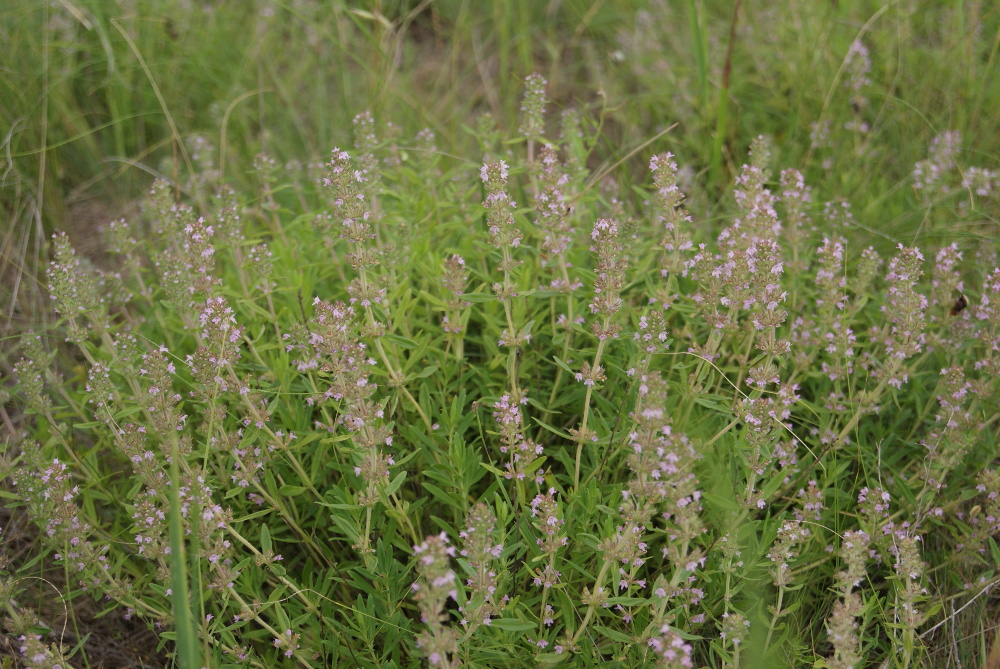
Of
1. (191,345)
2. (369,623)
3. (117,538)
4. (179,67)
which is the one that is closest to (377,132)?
(179,67)

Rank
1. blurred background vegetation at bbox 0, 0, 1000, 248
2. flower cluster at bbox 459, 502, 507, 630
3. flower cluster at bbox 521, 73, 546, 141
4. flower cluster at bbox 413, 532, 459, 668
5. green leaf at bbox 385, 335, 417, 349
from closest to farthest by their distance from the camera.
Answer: flower cluster at bbox 413, 532, 459, 668
flower cluster at bbox 459, 502, 507, 630
green leaf at bbox 385, 335, 417, 349
flower cluster at bbox 521, 73, 546, 141
blurred background vegetation at bbox 0, 0, 1000, 248

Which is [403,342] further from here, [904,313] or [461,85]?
[461,85]

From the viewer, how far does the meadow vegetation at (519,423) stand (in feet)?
9.20

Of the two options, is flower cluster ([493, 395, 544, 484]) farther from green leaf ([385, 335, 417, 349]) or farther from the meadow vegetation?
green leaf ([385, 335, 417, 349])

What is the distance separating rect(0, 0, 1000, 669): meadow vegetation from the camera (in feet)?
9.20

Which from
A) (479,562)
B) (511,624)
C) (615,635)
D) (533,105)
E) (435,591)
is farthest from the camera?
(533,105)

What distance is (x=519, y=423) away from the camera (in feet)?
10.2

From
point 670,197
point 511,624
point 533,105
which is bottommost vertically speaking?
point 511,624

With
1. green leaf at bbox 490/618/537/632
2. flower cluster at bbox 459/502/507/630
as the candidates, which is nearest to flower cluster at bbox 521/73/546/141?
flower cluster at bbox 459/502/507/630

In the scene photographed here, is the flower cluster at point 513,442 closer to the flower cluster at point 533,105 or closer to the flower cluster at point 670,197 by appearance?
the flower cluster at point 670,197

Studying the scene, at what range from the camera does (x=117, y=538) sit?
11.4 feet

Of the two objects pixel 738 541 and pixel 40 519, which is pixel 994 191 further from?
pixel 40 519

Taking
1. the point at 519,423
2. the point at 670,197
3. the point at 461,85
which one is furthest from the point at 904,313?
the point at 461,85

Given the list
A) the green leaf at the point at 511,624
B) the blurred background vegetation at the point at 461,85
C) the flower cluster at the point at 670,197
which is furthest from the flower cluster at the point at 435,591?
the blurred background vegetation at the point at 461,85
